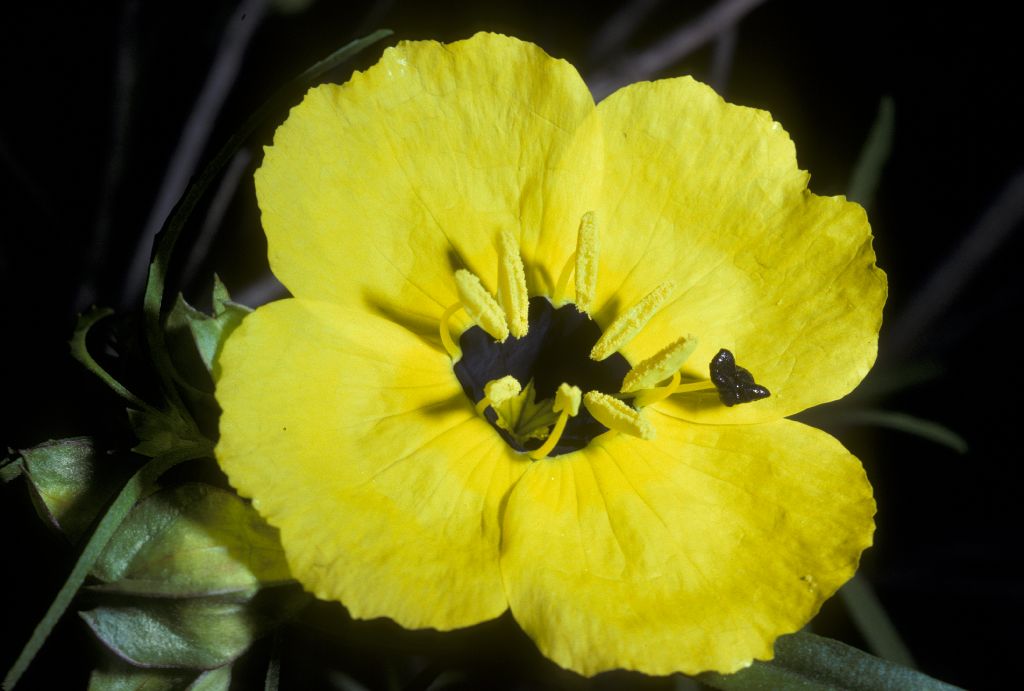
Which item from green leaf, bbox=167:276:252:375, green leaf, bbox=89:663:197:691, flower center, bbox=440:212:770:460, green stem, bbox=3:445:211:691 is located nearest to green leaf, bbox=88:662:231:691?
green leaf, bbox=89:663:197:691

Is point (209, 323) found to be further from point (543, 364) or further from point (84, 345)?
point (543, 364)

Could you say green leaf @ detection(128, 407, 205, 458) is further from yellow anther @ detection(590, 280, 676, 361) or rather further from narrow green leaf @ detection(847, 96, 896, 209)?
narrow green leaf @ detection(847, 96, 896, 209)

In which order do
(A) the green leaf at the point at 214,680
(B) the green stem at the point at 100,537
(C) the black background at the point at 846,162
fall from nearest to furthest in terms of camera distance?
(B) the green stem at the point at 100,537 → (A) the green leaf at the point at 214,680 → (C) the black background at the point at 846,162

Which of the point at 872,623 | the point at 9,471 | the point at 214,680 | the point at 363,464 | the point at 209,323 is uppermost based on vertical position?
the point at 209,323

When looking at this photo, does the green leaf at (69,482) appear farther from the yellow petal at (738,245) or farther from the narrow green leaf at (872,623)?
the narrow green leaf at (872,623)

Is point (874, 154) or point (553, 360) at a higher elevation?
point (874, 154)

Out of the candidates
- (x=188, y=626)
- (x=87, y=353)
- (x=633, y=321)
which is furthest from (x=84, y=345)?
(x=633, y=321)

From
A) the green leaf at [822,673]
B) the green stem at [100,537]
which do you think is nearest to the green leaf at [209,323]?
the green stem at [100,537]

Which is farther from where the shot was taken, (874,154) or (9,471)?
(874,154)
